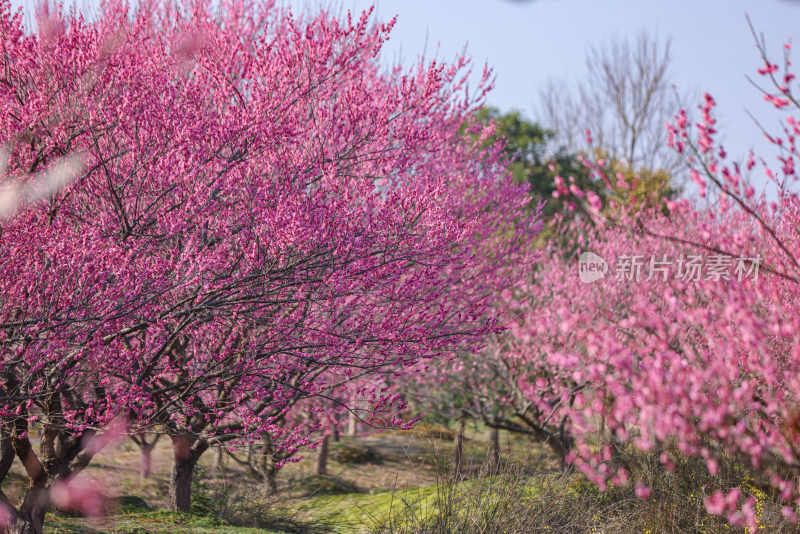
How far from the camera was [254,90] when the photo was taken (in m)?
6.15

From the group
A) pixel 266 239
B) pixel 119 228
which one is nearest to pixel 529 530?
pixel 266 239

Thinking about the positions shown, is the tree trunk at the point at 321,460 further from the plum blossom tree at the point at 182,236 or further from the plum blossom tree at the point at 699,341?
the plum blossom tree at the point at 182,236

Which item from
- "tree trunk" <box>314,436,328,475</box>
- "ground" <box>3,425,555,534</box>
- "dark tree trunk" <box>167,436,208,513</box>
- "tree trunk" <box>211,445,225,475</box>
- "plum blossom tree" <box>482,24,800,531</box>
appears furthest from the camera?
"tree trunk" <box>314,436,328,475</box>

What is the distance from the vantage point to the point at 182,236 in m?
6.33

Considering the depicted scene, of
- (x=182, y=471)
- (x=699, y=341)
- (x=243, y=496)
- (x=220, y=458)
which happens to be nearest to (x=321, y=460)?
(x=220, y=458)

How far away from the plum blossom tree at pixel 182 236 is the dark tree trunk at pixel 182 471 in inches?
58.2

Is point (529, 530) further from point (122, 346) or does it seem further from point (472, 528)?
point (122, 346)

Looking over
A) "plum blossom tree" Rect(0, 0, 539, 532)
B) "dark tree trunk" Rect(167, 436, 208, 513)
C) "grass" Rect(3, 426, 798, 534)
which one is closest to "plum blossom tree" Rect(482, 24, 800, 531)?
"grass" Rect(3, 426, 798, 534)

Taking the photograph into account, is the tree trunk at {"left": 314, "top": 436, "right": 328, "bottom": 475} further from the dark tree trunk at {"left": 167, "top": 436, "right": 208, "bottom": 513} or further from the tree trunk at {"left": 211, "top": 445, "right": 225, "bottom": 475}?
the dark tree trunk at {"left": 167, "top": 436, "right": 208, "bottom": 513}

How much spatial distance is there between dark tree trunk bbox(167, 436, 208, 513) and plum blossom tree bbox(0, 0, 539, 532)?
1.48 metres

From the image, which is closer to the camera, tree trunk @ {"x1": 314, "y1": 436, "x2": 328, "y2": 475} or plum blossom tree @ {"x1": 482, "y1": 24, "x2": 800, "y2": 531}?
plum blossom tree @ {"x1": 482, "y1": 24, "x2": 800, "y2": 531}

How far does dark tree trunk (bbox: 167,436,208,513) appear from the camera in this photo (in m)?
8.49

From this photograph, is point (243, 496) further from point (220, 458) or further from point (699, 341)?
point (699, 341)

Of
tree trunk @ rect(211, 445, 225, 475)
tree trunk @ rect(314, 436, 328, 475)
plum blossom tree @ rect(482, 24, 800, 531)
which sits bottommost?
tree trunk @ rect(314, 436, 328, 475)
